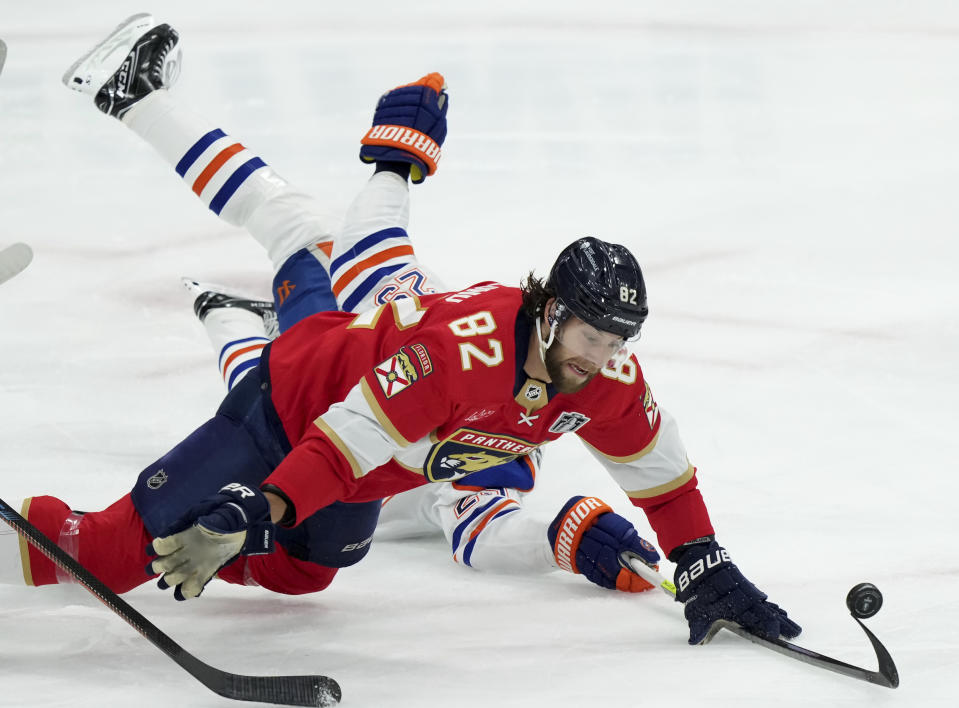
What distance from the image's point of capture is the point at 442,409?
244cm

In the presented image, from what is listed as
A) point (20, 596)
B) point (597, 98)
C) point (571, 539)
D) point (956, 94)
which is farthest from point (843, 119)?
point (20, 596)

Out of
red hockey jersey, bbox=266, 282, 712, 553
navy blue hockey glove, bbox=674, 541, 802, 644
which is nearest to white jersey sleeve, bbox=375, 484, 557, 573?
red hockey jersey, bbox=266, 282, 712, 553

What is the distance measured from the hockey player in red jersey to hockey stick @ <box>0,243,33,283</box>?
46 cm

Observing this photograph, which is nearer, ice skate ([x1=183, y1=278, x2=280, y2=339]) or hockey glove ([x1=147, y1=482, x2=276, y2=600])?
hockey glove ([x1=147, y1=482, x2=276, y2=600])

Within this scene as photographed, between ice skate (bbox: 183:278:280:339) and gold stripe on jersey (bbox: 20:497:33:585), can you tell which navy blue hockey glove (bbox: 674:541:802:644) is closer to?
gold stripe on jersey (bbox: 20:497:33:585)

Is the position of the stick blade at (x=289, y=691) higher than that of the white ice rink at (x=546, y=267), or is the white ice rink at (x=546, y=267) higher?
the white ice rink at (x=546, y=267)

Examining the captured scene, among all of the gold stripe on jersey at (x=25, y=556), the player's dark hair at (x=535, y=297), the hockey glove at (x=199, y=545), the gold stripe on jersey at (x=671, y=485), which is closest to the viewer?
the hockey glove at (x=199, y=545)

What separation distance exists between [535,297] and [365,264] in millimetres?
1103

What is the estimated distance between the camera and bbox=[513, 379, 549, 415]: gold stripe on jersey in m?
2.49

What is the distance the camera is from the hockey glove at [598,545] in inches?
114

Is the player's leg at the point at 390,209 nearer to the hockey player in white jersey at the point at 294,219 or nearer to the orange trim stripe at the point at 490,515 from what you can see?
the hockey player in white jersey at the point at 294,219

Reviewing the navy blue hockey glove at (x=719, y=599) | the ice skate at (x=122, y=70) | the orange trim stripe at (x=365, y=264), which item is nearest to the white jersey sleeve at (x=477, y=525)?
the navy blue hockey glove at (x=719, y=599)

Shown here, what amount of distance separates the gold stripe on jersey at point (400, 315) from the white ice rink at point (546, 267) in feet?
2.02

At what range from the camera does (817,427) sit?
3.82 m
